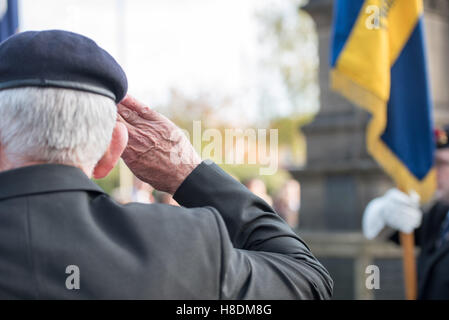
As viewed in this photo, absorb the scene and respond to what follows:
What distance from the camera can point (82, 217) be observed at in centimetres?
118

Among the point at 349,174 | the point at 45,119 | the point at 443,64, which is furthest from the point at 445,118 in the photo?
the point at 45,119

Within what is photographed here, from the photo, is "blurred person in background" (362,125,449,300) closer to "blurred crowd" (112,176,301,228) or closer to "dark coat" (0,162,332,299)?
"blurred crowd" (112,176,301,228)

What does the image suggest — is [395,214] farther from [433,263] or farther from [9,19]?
[9,19]

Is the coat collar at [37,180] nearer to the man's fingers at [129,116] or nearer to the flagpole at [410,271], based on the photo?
the man's fingers at [129,116]

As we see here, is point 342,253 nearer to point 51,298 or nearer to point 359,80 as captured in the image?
point 359,80

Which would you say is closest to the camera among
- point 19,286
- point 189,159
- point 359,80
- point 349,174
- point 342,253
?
point 19,286

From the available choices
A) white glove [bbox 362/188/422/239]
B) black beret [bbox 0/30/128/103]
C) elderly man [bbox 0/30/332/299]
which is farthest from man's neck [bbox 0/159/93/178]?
white glove [bbox 362/188/422/239]

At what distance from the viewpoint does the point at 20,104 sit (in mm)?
1178

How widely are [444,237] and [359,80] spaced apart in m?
1.33

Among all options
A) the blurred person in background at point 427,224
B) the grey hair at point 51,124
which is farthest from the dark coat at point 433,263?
the grey hair at point 51,124

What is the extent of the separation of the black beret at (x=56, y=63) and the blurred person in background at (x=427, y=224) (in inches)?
119

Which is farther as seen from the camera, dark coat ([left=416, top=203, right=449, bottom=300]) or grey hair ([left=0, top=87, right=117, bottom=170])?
dark coat ([left=416, top=203, right=449, bottom=300])

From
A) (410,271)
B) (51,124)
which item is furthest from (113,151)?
(410,271)

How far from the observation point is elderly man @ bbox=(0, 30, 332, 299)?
1130 mm
